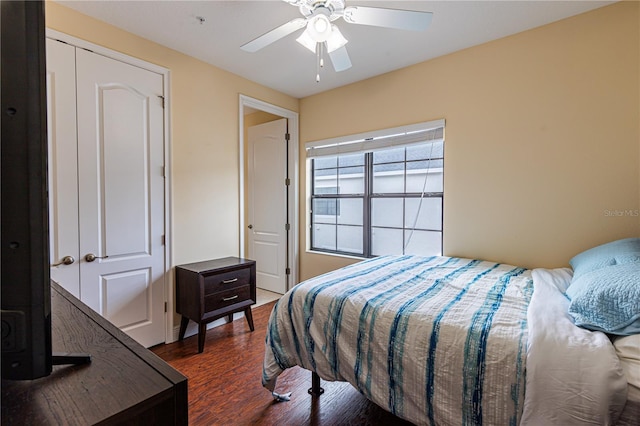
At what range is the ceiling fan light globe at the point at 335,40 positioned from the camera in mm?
1718

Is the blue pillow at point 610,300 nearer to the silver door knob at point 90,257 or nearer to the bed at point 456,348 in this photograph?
the bed at point 456,348

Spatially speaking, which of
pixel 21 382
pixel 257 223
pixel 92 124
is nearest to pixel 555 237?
pixel 21 382

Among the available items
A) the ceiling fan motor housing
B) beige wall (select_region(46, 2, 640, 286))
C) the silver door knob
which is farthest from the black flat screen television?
beige wall (select_region(46, 2, 640, 286))

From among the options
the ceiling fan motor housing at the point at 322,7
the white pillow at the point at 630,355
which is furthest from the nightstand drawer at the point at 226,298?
the white pillow at the point at 630,355

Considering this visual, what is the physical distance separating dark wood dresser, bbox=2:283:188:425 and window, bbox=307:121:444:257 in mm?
2733

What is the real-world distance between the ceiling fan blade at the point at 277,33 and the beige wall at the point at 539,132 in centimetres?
158

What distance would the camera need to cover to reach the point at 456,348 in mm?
1227

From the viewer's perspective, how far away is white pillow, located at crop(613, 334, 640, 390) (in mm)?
986

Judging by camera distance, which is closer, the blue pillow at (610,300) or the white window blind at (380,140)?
the blue pillow at (610,300)

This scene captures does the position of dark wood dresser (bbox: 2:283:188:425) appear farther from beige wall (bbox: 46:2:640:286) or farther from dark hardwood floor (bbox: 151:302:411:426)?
beige wall (bbox: 46:2:640:286)

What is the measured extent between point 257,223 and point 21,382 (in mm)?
3565

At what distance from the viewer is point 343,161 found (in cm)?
359

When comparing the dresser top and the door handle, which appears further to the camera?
the dresser top

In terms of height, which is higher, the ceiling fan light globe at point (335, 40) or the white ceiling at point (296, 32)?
Answer: the white ceiling at point (296, 32)
